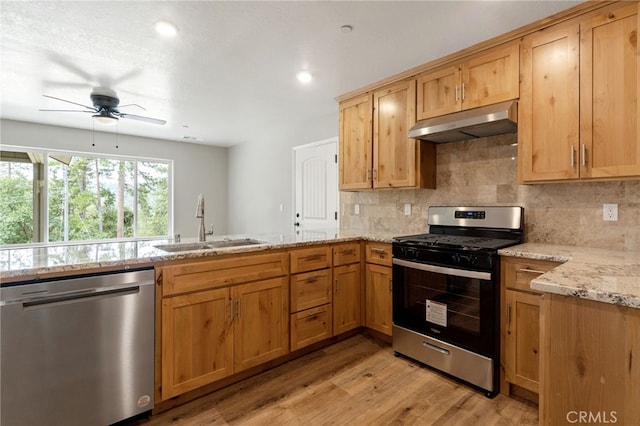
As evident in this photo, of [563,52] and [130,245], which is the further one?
[130,245]

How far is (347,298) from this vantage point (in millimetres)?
2871

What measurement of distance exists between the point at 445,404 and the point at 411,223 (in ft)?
5.56

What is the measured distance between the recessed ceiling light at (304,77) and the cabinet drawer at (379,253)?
172cm

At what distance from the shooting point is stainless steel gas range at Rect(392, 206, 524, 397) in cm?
204

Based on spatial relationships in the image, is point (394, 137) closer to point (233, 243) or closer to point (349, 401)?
point (233, 243)

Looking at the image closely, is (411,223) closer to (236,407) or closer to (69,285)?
(236,407)

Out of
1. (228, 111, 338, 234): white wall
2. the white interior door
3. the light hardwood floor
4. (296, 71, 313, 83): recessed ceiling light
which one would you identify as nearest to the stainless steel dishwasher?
the light hardwood floor

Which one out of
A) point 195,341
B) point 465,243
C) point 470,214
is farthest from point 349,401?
point 470,214

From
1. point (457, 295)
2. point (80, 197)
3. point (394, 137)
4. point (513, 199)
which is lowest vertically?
point (457, 295)

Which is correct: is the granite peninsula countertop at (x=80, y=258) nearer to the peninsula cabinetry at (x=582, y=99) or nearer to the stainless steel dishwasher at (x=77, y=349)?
the stainless steel dishwasher at (x=77, y=349)

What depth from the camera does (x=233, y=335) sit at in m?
2.12

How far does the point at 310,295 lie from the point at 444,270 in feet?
3.54

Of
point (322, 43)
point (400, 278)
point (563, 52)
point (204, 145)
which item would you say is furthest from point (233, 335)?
point (204, 145)

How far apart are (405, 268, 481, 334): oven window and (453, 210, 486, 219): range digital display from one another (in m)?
0.71
